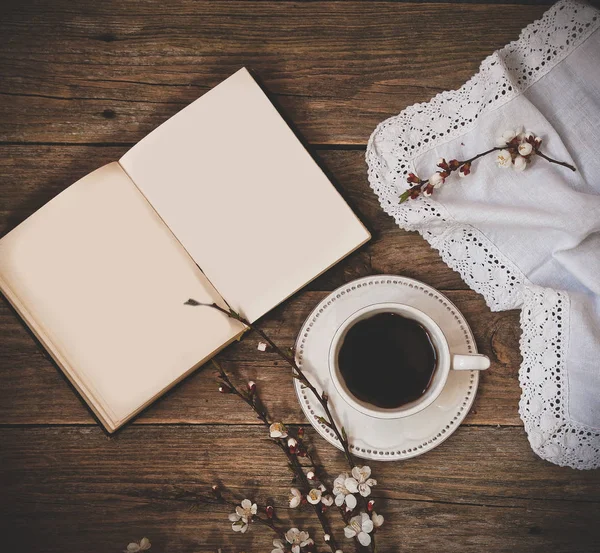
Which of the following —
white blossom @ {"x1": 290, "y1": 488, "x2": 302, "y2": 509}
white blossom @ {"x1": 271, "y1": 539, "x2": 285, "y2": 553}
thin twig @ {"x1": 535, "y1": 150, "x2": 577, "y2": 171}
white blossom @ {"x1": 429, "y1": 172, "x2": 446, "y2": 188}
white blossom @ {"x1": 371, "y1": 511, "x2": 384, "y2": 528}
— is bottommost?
white blossom @ {"x1": 371, "y1": 511, "x2": 384, "y2": 528}

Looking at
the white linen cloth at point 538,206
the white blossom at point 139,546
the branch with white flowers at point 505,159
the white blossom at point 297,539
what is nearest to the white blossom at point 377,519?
the white blossom at point 297,539

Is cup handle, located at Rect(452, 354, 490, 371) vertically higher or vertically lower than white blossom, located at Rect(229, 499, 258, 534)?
higher

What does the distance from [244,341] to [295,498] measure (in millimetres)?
245

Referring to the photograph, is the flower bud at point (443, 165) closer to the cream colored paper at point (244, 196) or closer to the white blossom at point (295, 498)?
the cream colored paper at point (244, 196)

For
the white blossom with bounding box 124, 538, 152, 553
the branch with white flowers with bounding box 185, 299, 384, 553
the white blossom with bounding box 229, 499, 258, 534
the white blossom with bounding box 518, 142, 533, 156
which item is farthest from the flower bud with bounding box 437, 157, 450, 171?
the white blossom with bounding box 124, 538, 152, 553

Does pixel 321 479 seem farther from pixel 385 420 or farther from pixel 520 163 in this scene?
pixel 520 163

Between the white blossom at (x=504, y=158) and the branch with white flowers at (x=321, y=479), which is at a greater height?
the white blossom at (x=504, y=158)

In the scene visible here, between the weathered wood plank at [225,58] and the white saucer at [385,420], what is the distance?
25 cm

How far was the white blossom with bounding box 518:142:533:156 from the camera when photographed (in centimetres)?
71

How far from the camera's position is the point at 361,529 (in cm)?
74

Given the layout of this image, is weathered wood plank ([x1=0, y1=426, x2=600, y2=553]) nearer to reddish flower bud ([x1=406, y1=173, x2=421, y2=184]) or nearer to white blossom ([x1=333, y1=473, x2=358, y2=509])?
white blossom ([x1=333, y1=473, x2=358, y2=509])

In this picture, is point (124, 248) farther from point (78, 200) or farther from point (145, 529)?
point (145, 529)

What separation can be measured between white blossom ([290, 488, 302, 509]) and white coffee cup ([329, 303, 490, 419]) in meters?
0.18

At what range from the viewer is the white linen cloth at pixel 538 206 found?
727 millimetres
